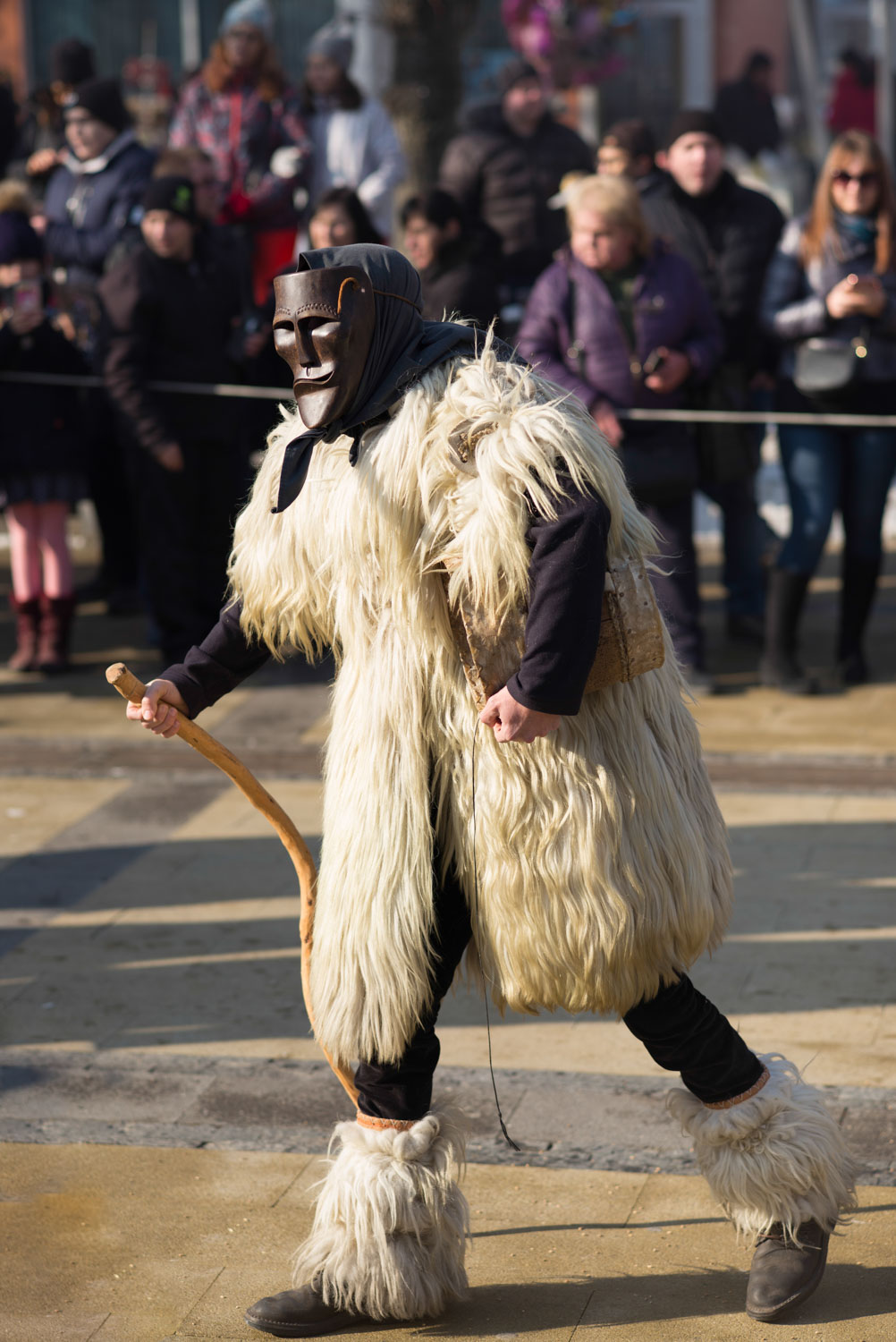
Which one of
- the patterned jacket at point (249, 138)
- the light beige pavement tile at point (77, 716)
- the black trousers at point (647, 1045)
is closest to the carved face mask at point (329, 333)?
the black trousers at point (647, 1045)

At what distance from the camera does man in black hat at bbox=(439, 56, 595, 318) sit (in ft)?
31.1

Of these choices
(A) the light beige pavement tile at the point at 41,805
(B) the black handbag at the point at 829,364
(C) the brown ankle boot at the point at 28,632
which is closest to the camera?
(A) the light beige pavement tile at the point at 41,805

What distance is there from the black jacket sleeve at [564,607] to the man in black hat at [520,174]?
22.1 feet

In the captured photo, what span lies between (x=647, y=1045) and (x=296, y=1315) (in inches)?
29.3

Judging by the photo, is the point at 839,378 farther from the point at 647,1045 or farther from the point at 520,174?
the point at 647,1045

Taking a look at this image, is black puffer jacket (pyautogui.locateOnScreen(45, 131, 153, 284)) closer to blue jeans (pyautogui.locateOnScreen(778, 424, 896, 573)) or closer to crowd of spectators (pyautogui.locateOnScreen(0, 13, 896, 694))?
crowd of spectators (pyautogui.locateOnScreen(0, 13, 896, 694))

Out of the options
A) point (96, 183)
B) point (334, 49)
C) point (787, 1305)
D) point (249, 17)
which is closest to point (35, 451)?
point (96, 183)

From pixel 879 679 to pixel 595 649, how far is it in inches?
193

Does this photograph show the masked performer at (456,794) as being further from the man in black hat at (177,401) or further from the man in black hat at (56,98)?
the man in black hat at (56,98)

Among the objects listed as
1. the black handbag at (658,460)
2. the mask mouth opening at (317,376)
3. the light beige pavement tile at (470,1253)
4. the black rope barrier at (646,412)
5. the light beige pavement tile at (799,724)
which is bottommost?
the light beige pavement tile at (799,724)

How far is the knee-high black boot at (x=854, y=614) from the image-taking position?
7383 mm

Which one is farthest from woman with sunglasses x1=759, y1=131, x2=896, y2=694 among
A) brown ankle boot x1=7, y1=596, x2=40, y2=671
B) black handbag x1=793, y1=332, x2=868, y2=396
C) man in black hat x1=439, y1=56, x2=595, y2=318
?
brown ankle boot x1=7, y1=596, x2=40, y2=671

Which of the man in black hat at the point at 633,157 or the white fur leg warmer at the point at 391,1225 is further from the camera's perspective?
the man in black hat at the point at 633,157

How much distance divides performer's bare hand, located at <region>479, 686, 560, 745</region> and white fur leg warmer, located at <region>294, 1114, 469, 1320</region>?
715 mm
